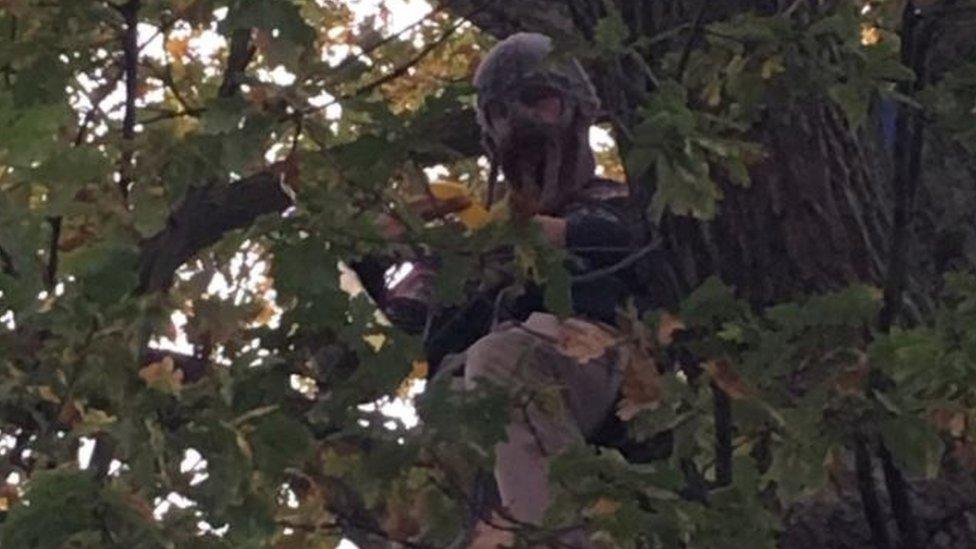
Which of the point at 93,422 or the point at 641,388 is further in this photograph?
the point at 641,388

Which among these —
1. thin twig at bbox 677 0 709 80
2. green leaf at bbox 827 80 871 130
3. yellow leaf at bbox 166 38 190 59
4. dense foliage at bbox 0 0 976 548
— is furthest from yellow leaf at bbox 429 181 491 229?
yellow leaf at bbox 166 38 190 59

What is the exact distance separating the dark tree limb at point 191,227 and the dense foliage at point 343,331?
0.30 feet

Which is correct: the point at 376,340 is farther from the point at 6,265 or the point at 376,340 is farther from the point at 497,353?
the point at 6,265

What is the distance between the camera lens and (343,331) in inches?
148

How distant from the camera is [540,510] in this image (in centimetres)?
423

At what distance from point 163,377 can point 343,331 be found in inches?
11.6

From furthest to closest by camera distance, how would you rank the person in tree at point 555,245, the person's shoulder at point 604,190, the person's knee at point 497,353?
1. the person's shoulder at point 604,190
2. the person's knee at point 497,353
3. the person in tree at point 555,245

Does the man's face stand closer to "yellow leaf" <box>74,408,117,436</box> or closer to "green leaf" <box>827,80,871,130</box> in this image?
"green leaf" <box>827,80,871,130</box>

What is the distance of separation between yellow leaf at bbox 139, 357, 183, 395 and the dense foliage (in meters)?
0.01

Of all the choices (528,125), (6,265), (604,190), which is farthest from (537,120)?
(6,265)

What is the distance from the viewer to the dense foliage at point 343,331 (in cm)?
360

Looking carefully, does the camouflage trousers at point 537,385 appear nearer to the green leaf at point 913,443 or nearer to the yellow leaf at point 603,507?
the yellow leaf at point 603,507

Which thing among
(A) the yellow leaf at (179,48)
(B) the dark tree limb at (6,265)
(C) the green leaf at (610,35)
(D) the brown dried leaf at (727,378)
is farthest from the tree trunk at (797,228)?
(A) the yellow leaf at (179,48)

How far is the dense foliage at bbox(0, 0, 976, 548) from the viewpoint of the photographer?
360cm
